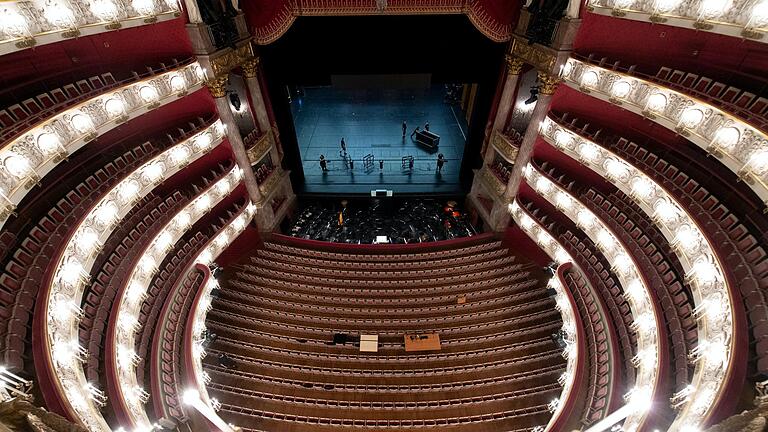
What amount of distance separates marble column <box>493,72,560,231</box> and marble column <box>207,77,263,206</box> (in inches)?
449

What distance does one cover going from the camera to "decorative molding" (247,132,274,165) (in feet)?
50.1

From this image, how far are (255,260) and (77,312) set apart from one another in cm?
801

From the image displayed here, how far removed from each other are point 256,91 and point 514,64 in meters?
10.7

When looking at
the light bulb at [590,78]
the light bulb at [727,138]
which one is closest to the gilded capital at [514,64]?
the light bulb at [590,78]

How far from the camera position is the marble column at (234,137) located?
12656mm

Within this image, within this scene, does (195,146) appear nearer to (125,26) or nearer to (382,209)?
(125,26)

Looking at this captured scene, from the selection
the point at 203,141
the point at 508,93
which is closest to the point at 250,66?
the point at 203,141

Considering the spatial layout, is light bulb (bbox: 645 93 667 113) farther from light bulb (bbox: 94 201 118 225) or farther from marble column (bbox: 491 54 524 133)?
light bulb (bbox: 94 201 118 225)

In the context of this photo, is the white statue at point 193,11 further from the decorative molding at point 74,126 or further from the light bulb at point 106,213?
the light bulb at point 106,213

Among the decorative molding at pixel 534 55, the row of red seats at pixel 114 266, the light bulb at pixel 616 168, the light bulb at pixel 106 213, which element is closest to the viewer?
the row of red seats at pixel 114 266

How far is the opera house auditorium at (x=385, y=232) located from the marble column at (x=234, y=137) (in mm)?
93

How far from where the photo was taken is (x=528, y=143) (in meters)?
14.1

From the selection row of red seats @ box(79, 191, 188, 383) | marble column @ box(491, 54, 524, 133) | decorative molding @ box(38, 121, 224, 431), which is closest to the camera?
decorative molding @ box(38, 121, 224, 431)

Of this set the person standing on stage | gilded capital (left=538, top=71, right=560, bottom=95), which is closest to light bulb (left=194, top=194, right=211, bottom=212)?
the person standing on stage
